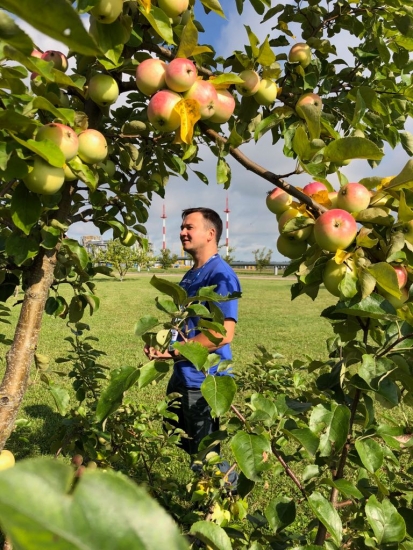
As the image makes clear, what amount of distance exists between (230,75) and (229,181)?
32 cm

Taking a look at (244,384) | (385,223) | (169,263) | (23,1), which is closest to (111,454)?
(244,384)

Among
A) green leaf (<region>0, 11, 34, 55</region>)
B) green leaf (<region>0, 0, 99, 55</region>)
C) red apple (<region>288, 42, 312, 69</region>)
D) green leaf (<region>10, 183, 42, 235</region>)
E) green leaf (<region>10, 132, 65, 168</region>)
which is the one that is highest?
red apple (<region>288, 42, 312, 69</region>)

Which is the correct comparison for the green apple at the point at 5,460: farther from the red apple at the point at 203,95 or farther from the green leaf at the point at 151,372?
the red apple at the point at 203,95

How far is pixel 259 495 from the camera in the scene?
3.20 meters

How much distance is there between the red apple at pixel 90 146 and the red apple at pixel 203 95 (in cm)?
23

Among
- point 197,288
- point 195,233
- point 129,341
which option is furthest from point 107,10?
point 129,341

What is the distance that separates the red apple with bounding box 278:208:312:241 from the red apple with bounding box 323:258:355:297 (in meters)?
0.11

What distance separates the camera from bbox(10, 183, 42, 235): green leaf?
36.4 inches

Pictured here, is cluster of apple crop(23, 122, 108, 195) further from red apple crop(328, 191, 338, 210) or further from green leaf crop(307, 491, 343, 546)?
green leaf crop(307, 491, 343, 546)

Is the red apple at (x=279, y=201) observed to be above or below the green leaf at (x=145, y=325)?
above

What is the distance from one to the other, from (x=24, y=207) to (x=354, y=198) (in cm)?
71

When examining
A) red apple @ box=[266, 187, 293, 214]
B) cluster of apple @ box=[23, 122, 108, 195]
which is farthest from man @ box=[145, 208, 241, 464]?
cluster of apple @ box=[23, 122, 108, 195]

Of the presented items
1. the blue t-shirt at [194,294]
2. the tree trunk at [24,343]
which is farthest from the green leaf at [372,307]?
the blue t-shirt at [194,294]

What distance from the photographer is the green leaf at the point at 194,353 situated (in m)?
0.90
